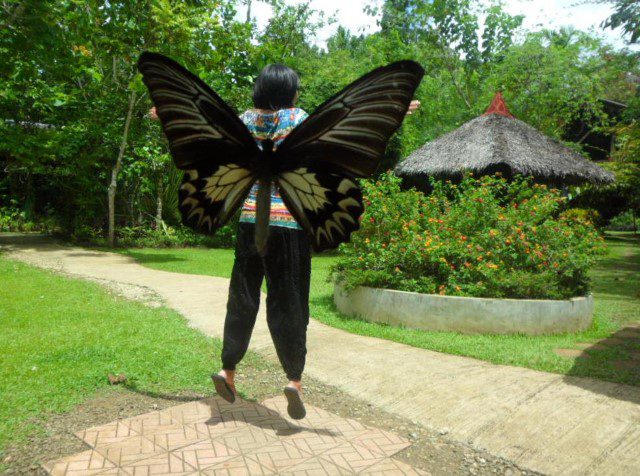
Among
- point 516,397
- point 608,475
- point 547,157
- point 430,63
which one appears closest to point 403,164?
point 547,157

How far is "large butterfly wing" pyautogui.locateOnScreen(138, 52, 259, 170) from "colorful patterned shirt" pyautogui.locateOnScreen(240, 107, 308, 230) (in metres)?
0.24

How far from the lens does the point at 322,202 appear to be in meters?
2.96

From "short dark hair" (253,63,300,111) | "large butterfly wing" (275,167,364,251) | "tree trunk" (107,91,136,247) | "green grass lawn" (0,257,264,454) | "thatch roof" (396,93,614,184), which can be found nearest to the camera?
"large butterfly wing" (275,167,364,251)

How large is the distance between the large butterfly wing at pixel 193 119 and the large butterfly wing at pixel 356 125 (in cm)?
26

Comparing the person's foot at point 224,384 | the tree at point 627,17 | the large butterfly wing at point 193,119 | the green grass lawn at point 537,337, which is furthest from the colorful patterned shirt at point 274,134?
the tree at point 627,17

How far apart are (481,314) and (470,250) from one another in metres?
0.93

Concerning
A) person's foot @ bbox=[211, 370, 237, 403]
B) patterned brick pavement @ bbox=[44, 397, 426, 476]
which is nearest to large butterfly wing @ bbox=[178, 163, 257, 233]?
person's foot @ bbox=[211, 370, 237, 403]

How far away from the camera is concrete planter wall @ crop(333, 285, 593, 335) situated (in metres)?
5.98

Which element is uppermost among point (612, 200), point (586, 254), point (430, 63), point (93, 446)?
point (430, 63)

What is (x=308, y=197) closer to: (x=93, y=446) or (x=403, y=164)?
(x=93, y=446)

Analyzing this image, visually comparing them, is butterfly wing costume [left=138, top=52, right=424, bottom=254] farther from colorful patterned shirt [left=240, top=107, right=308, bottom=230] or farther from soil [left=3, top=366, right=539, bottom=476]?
soil [left=3, top=366, right=539, bottom=476]

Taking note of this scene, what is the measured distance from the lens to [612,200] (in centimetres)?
2353

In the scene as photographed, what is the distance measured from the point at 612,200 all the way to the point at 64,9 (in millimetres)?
22425

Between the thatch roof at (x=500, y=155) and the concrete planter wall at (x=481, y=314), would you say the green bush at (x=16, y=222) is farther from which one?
the concrete planter wall at (x=481, y=314)
